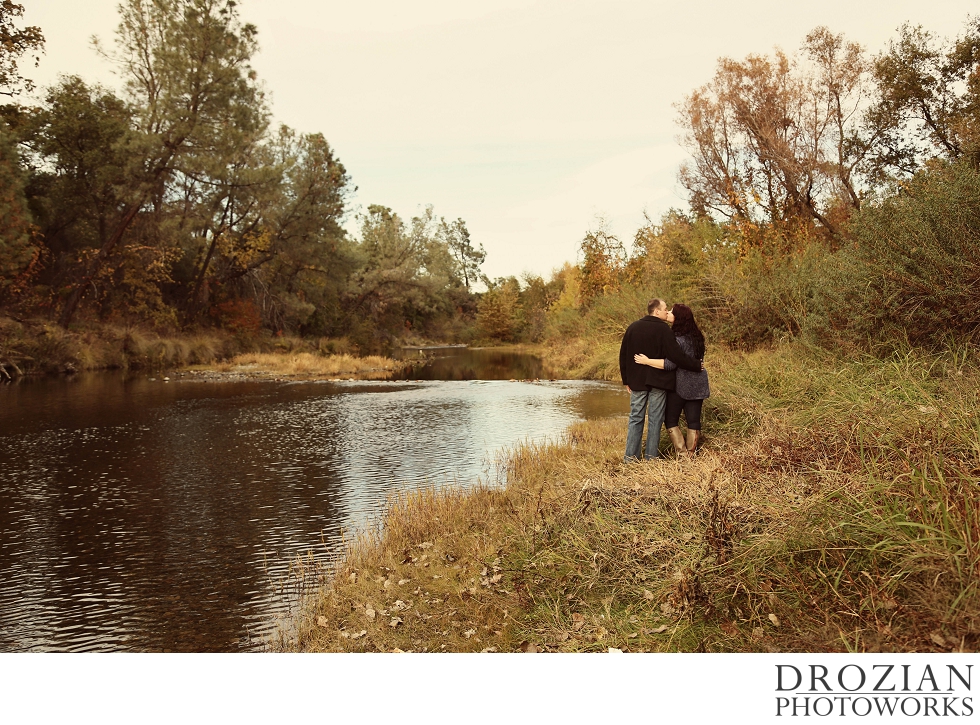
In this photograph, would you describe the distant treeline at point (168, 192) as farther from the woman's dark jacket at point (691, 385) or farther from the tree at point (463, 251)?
the woman's dark jacket at point (691, 385)

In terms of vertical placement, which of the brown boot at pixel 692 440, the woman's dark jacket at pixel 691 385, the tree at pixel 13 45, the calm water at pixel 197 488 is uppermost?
the tree at pixel 13 45

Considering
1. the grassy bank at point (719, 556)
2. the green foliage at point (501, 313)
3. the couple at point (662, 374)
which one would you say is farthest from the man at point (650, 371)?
the green foliage at point (501, 313)

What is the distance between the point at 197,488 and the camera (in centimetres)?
969

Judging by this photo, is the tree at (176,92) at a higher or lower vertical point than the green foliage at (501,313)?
higher

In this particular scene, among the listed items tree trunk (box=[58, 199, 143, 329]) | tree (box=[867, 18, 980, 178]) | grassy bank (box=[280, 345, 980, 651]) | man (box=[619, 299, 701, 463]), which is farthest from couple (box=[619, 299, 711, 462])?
tree trunk (box=[58, 199, 143, 329])

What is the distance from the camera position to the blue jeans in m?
8.12

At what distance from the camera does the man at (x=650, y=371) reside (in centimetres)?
793

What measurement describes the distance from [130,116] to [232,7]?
6.65m

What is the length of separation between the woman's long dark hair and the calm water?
336 cm

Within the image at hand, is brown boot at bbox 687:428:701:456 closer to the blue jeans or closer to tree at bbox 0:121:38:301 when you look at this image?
the blue jeans

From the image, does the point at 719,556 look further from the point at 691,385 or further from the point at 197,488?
the point at 197,488

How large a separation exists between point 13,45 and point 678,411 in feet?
53.7

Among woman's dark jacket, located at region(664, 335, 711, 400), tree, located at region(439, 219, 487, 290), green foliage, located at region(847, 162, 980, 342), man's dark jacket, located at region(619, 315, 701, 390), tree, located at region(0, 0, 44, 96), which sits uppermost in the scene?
tree, located at region(439, 219, 487, 290)
